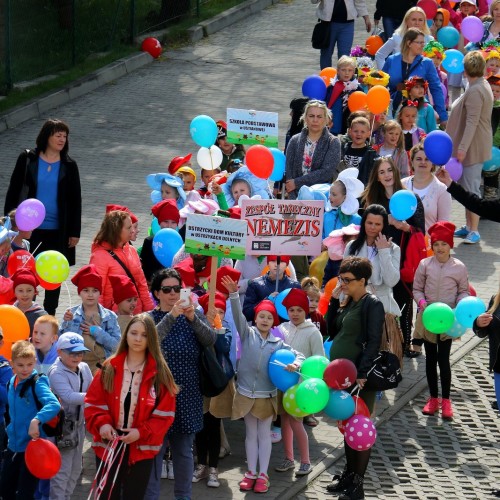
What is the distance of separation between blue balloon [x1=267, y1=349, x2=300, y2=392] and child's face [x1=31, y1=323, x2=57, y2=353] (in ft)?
5.45

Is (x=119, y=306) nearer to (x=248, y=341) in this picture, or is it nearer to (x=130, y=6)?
(x=248, y=341)

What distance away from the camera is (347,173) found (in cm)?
1312

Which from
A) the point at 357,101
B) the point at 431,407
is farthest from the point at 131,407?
the point at 357,101

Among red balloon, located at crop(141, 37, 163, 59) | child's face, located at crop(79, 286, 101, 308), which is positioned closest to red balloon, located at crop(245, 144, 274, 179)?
child's face, located at crop(79, 286, 101, 308)

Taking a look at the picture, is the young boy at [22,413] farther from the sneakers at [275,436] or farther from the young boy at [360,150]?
the young boy at [360,150]

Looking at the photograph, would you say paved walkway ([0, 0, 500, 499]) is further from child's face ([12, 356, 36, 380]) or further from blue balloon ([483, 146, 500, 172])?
child's face ([12, 356, 36, 380])

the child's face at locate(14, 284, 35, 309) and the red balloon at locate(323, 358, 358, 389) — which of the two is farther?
the child's face at locate(14, 284, 35, 309)

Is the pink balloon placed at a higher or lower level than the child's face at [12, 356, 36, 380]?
lower

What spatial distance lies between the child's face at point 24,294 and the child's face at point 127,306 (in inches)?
28.4

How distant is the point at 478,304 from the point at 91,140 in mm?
9261

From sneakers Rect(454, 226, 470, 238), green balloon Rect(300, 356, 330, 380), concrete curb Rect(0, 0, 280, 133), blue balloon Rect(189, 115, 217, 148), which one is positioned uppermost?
blue balloon Rect(189, 115, 217, 148)

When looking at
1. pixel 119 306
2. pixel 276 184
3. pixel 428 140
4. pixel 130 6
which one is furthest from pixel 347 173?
pixel 130 6

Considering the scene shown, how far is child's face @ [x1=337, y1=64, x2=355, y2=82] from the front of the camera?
1630cm

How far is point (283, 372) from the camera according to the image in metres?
10.3
